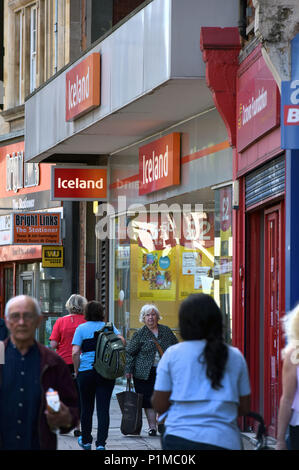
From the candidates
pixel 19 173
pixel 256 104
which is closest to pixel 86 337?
→ pixel 256 104

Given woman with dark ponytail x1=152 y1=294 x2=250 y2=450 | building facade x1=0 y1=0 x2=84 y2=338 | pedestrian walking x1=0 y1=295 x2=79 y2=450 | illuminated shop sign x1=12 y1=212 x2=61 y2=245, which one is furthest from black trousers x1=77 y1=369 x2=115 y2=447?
illuminated shop sign x1=12 y1=212 x2=61 y2=245

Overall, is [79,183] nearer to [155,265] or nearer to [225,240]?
[155,265]

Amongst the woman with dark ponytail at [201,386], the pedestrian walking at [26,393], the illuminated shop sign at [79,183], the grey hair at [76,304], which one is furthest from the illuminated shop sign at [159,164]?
the woman with dark ponytail at [201,386]

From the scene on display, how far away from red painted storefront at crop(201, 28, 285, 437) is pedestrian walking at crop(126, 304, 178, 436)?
99cm

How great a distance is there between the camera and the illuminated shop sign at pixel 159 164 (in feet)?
50.1

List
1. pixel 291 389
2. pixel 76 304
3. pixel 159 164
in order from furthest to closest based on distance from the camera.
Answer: pixel 159 164, pixel 76 304, pixel 291 389

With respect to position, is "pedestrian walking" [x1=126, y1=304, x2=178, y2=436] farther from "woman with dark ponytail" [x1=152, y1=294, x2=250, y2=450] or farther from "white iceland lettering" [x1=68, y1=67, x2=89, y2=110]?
"woman with dark ponytail" [x1=152, y1=294, x2=250, y2=450]

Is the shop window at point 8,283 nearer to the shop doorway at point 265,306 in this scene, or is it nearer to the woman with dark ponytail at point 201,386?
the shop doorway at point 265,306

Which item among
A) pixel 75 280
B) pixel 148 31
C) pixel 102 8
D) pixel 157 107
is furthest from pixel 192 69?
pixel 75 280

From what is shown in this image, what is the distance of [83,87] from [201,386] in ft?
35.3

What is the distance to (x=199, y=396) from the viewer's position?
5.28 meters

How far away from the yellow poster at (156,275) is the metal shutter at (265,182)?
14.8 ft

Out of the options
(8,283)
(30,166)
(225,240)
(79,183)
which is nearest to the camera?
(225,240)

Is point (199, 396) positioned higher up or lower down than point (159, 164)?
lower down
